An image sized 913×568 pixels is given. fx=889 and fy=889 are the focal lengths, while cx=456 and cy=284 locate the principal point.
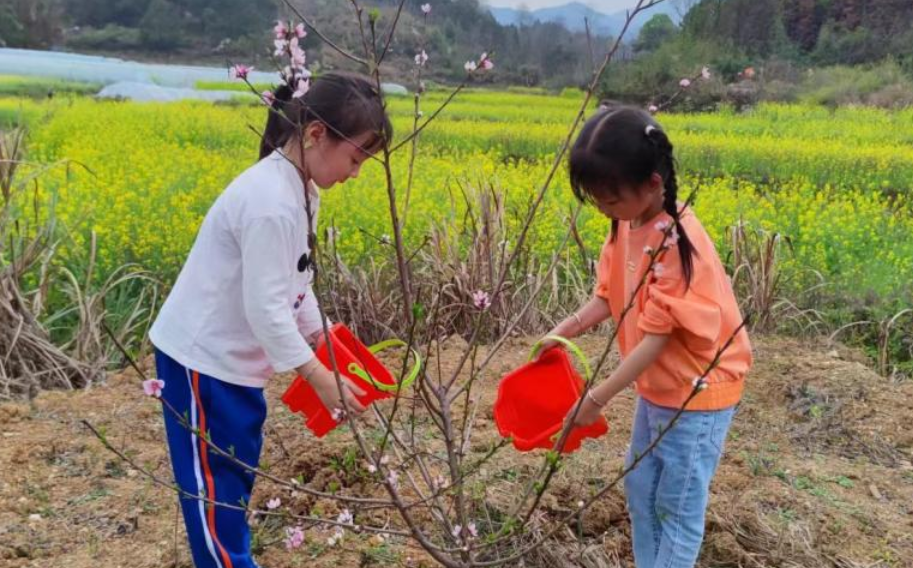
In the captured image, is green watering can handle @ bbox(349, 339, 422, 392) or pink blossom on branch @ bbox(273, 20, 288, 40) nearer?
pink blossom on branch @ bbox(273, 20, 288, 40)

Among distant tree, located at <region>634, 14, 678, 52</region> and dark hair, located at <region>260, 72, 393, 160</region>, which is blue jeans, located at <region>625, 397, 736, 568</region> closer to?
dark hair, located at <region>260, 72, 393, 160</region>

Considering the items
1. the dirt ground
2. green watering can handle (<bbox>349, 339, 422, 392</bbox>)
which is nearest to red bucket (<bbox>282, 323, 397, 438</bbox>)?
green watering can handle (<bbox>349, 339, 422, 392</bbox>)

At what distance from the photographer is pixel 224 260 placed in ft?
5.53

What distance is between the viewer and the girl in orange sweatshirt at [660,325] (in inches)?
60.6

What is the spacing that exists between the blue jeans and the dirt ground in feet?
1.25

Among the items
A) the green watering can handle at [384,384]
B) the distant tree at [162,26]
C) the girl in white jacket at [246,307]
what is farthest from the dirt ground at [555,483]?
the distant tree at [162,26]

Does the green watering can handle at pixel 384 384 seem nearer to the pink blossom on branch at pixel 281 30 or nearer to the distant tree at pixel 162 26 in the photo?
the pink blossom on branch at pixel 281 30

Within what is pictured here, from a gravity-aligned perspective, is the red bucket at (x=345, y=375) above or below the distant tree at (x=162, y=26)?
below

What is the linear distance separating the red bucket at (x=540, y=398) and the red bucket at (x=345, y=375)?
0.24 metres

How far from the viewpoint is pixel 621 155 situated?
154cm

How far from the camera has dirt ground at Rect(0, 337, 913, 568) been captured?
223 cm

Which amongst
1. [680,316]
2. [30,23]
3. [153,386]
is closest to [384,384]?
[153,386]

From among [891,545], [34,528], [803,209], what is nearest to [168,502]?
[34,528]

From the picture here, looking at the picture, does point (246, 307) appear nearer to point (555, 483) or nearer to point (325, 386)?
point (325, 386)
